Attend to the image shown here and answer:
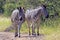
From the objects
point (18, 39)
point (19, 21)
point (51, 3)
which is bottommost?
point (18, 39)

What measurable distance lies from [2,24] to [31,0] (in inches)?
108

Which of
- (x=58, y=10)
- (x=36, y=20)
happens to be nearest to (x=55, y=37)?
(x=36, y=20)

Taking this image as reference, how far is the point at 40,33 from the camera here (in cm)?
1313

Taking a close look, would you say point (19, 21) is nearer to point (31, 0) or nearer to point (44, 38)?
point (44, 38)

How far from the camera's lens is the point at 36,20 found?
12359 millimetres

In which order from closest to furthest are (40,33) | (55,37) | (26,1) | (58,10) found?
(55,37), (40,33), (58,10), (26,1)

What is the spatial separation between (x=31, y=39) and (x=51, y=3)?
4779 millimetres

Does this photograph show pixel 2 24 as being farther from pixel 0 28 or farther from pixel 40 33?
pixel 40 33

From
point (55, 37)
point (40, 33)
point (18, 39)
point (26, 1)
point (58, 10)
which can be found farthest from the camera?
point (26, 1)

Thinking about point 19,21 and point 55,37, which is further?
point 19,21

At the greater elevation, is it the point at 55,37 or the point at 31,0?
the point at 31,0

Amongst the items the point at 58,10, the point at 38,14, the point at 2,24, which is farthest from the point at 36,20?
the point at 2,24

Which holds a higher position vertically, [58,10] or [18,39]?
[58,10]

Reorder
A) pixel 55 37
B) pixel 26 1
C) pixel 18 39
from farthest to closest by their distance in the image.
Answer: pixel 26 1, pixel 18 39, pixel 55 37
